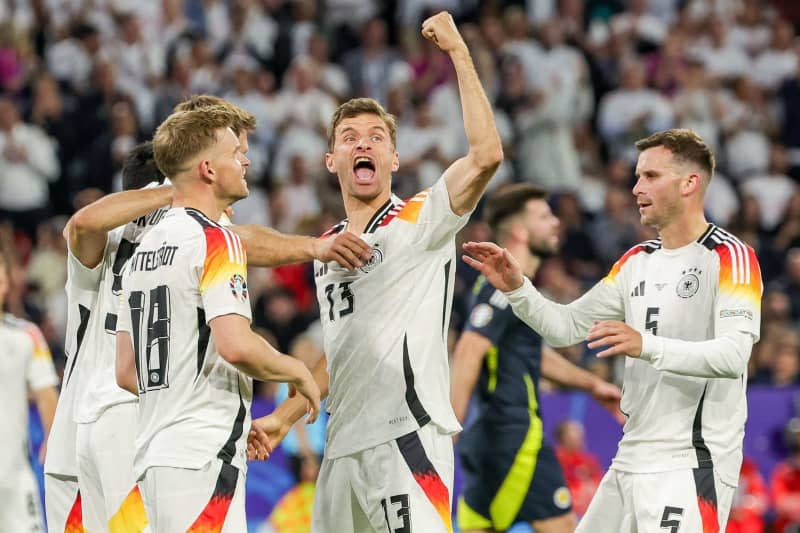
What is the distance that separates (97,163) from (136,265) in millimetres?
9812

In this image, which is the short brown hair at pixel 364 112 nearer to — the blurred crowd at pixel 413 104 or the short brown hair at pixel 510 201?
the short brown hair at pixel 510 201

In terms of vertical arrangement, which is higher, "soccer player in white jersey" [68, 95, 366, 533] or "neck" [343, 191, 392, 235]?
"neck" [343, 191, 392, 235]

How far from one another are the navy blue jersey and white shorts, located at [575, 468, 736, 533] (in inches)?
80.7

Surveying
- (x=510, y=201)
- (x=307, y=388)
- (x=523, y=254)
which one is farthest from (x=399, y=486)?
(x=510, y=201)

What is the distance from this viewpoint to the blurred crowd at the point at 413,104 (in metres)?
15.4

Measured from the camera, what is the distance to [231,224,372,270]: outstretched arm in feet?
21.1

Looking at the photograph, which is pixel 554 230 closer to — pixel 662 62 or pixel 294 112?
pixel 294 112

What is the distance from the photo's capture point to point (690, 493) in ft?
21.8

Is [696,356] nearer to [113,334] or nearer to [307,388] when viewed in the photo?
[307,388]

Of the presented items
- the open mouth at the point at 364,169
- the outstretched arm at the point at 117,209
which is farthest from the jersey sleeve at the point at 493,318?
the outstretched arm at the point at 117,209

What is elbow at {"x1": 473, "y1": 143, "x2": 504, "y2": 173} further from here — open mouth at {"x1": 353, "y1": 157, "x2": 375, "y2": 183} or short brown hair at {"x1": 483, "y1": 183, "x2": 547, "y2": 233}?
short brown hair at {"x1": 483, "y1": 183, "x2": 547, "y2": 233}

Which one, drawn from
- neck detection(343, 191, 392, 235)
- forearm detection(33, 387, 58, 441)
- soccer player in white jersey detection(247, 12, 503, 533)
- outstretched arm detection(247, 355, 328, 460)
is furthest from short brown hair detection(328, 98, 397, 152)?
forearm detection(33, 387, 58, 441)

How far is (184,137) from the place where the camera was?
6094mm

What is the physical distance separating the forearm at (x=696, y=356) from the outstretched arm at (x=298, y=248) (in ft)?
4.81
